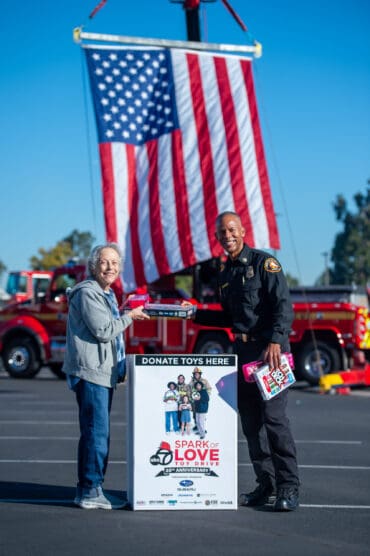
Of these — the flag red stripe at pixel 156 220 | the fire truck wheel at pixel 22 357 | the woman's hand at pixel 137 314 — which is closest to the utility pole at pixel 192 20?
the flag red stripe at pixel 156 220

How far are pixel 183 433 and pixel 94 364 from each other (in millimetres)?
747

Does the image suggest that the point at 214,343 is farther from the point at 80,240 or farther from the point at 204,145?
the point at 80,240

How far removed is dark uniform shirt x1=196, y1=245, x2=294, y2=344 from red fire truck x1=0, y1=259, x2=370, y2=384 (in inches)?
416

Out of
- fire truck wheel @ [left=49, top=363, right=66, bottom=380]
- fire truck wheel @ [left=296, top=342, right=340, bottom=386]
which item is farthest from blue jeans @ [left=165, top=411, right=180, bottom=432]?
fire truck wheel @ [left=49, top=363, right=66, bottom=380]

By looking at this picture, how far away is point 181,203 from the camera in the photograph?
21.0 m

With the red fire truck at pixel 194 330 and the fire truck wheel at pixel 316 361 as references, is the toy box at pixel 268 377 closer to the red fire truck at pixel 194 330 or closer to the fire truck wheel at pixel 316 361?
the red fire truck at pixel 194 330

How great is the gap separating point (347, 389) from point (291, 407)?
3916 millimetres

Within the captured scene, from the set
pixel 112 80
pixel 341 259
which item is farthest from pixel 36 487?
pixel 341 259

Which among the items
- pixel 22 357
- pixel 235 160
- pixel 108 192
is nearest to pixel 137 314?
pixel 108 192

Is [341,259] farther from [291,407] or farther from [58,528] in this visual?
[58,528]

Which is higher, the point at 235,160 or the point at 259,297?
the point at 235,160

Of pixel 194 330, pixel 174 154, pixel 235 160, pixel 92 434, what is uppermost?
pixel 174 154

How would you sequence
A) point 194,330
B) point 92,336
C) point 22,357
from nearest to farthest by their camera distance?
point 92,336 → point 194,330 → point 22,357

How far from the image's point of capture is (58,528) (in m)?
6.07
